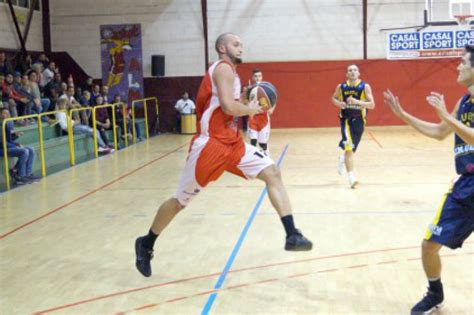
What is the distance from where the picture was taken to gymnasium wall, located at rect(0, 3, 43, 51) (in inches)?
735

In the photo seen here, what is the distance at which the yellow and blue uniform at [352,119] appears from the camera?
33.5ft

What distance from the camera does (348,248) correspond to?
6309 millimetres

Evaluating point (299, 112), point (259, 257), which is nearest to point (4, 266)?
point (259, 257)

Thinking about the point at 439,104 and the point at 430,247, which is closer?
the point at 439,104

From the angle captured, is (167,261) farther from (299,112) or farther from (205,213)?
(299,112)

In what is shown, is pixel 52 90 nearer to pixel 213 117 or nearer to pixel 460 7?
pixel 460 7

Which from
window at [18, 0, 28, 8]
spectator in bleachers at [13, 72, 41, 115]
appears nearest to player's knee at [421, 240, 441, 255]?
spectator in bleachers at [13, 72, 41, 115]

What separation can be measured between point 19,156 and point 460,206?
887 centimetres

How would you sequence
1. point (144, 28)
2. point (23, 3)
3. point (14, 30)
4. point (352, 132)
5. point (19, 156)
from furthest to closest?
point (144, 28)
point (23, 3)
point (14, 30)
point (19, 156)
point (352, 132)

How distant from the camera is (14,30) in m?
19.4

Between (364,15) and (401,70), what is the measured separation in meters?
2.10

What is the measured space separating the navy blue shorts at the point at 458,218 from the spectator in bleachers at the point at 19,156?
870cm

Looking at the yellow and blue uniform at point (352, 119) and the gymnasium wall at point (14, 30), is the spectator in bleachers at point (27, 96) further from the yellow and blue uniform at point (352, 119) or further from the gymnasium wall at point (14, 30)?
the yellow and blue uniform at point (352, 119)

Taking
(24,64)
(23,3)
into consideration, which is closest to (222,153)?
(24,64)
